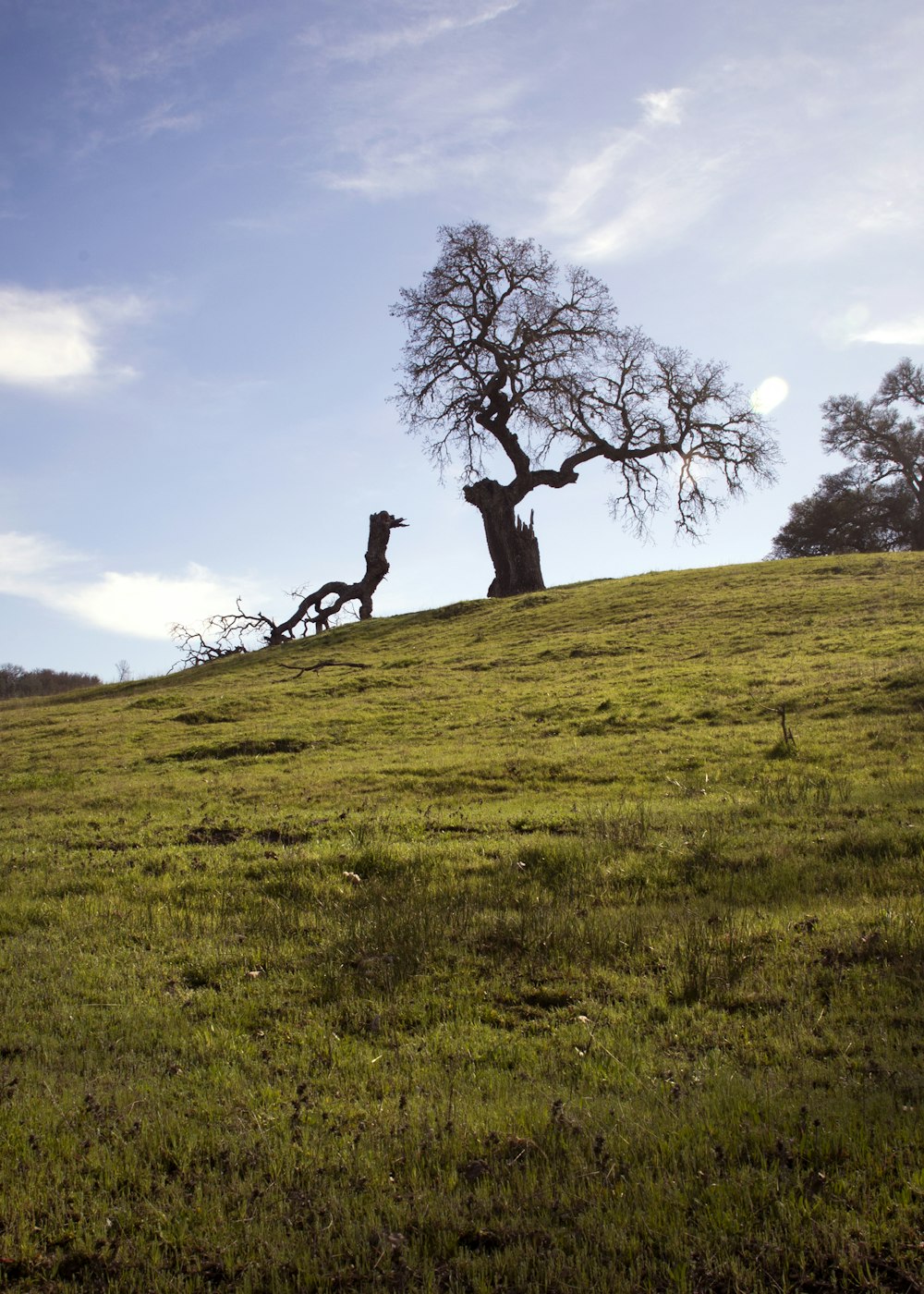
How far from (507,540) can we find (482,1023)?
4197cm

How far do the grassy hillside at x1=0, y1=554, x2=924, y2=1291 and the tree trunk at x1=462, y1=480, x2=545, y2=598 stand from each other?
3064 cm

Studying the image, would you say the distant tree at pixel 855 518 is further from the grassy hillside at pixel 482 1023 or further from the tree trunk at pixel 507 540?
the grassy hillside at pixel 482 1023

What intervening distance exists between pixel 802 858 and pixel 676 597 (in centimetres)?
2780

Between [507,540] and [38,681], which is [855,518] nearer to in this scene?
[507,540]

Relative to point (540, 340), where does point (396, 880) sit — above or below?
below

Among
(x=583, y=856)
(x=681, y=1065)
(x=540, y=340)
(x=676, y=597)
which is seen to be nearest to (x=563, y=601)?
(x=676, y=597)

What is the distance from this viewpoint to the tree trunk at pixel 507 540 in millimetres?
47594

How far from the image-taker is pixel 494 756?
18031 millimetres

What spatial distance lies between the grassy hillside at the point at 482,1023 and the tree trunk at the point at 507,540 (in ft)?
101

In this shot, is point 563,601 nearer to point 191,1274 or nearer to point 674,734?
point 674,734

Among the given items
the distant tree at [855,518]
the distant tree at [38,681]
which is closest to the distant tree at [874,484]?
the distant tree at [855,518]

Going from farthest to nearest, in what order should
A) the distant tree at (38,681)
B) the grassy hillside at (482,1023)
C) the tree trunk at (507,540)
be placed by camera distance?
the distant tree at (38,681) → the tree trunk at (507,540) → the grassy hillside at (482,1023)

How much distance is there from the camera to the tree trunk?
156ft

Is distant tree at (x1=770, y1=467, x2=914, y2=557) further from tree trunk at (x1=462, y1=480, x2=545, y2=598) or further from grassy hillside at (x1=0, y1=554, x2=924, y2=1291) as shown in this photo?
grassy hillside at (x1=0, y1=554, x2=924, y2=1291)
